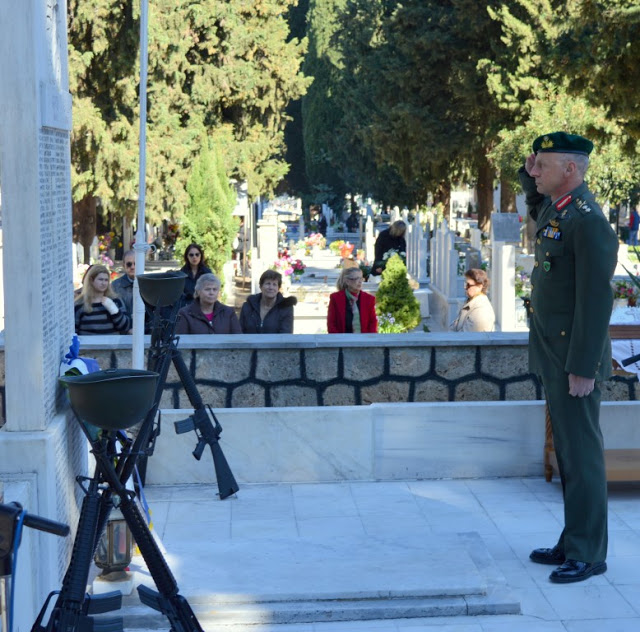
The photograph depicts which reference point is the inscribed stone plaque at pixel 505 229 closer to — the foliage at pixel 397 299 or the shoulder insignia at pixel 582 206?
the foliage at pixel 397 299

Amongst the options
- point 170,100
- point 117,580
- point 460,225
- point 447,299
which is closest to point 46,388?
point 117,580

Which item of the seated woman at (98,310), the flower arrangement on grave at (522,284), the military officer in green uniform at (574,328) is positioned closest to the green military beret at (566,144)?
the military officer in green uniform at (574,328)

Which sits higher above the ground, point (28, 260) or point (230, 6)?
point (230, 6)

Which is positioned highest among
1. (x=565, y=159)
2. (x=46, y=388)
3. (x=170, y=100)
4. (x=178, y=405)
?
(x=170, y=100)

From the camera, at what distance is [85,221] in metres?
30.0

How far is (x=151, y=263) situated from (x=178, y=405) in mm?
27521

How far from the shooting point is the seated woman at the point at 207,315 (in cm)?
877

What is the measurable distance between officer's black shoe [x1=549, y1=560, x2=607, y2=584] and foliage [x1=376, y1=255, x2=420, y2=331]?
419 inches

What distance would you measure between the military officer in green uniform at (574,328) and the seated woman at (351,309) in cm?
456

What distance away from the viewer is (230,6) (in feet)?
100

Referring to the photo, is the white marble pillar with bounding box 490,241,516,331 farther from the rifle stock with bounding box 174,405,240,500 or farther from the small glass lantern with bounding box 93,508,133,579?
the small glass lantern with bounding box 93,508,133,579

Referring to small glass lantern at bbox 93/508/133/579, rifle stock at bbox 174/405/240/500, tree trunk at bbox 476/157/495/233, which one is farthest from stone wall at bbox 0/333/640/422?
tree trunk at bbox 476/157/495/233

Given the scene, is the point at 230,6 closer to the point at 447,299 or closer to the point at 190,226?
the point at 190,226

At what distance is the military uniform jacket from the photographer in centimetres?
546
